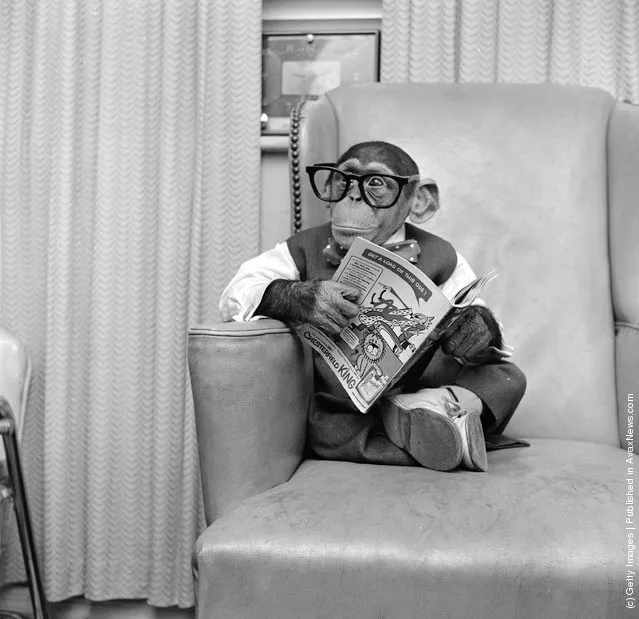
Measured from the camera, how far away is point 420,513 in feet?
2.81

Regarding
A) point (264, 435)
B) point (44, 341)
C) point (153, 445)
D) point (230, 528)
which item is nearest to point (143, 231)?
point (44, 341)

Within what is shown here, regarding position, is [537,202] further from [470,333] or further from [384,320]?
[384,320]

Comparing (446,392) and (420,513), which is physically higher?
(446,392)

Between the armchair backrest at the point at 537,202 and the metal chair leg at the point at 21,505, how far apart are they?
58cm

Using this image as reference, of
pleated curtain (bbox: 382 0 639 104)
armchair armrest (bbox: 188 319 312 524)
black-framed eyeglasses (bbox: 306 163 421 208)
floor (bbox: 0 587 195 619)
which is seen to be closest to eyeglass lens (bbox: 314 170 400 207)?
black-framed eyeglasses (bbox: 306 163 421 208)

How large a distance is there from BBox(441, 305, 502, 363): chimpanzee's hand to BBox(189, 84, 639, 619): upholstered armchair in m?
0.16

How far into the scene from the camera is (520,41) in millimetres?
1653

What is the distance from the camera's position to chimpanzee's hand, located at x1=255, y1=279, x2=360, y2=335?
1.05 meters

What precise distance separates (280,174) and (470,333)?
817 mm

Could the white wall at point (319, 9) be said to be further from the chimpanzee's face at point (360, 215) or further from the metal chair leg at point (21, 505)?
the metal chair leg at point (21, 505)

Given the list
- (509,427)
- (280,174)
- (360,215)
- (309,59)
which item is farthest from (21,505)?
(309,59)

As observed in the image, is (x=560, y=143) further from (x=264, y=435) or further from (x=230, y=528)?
(x=230, y=528)

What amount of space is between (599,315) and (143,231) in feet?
3.10

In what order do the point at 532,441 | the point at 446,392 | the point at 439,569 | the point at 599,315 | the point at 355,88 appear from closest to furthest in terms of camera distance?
the point at 439,569, the point at 446,392, the point at 532,441, the point at 599,315, the point at 355,88
